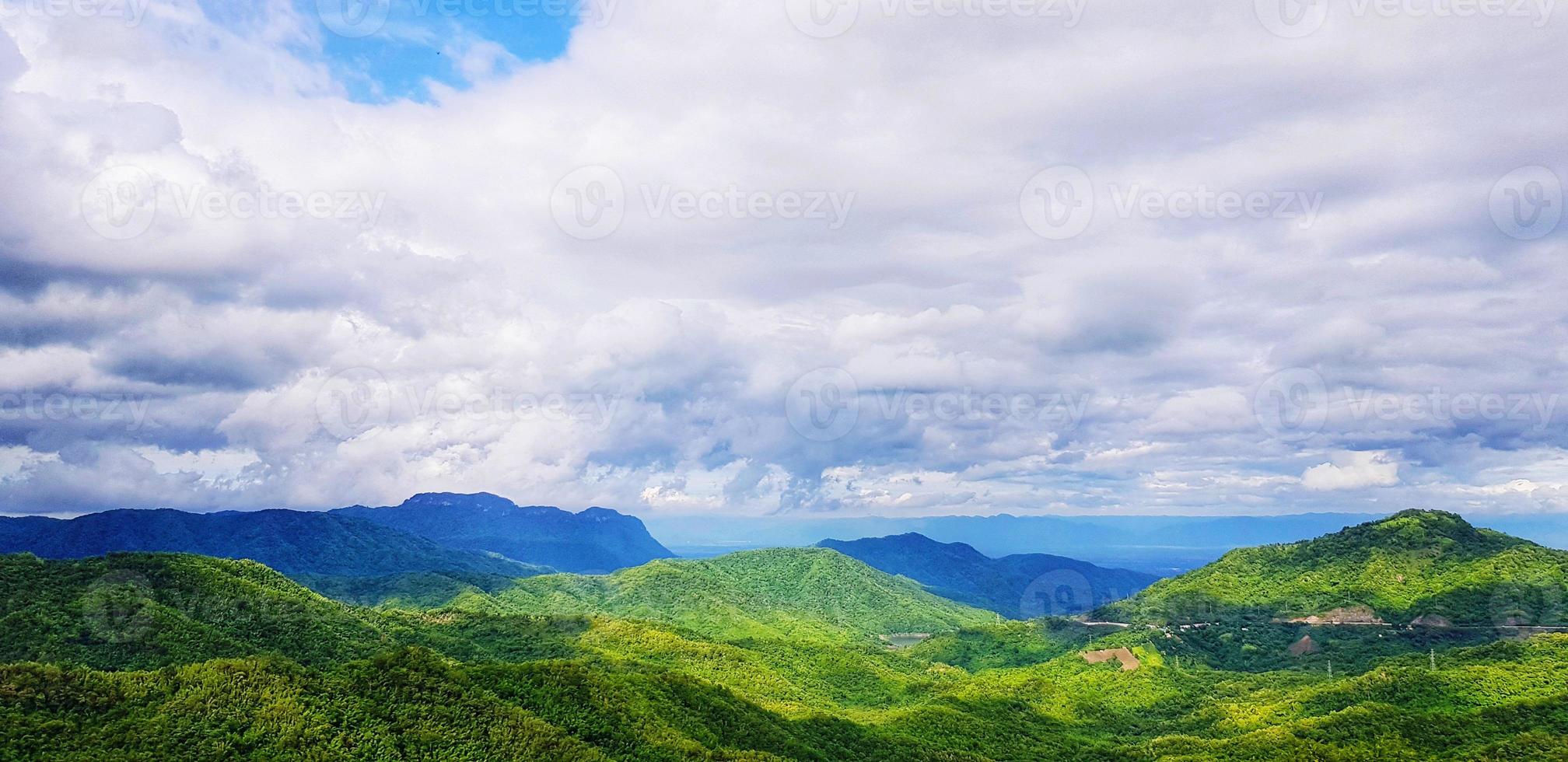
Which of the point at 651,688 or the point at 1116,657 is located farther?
the point at 1116,657

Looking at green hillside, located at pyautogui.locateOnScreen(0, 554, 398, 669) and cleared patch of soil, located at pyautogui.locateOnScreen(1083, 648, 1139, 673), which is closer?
green hillside, located at pyautogui.locateOnScreen(0, 554, 398, 669)

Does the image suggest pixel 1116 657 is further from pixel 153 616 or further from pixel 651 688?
pixel 153 616

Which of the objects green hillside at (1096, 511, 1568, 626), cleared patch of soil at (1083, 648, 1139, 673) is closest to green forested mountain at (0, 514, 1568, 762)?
cleared patch of soil at (1083, 648, 1139, 673)

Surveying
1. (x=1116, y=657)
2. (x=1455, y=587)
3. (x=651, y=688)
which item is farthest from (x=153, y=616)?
(x=1455, y=587)

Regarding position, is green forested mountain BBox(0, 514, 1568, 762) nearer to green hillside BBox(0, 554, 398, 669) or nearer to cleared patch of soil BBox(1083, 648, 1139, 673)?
green hillside BBox(0, 554, 398, 669)

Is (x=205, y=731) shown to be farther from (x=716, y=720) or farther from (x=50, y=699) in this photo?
(x=716, y=720)

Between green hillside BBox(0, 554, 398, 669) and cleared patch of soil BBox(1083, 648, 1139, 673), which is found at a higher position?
green hillside BBox(0, 554, 398, 669)

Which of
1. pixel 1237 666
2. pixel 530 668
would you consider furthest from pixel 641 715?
pixel 1237 666

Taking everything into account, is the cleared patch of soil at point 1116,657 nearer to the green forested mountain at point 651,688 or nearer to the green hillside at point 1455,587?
the green forested mountain at point 651,688
